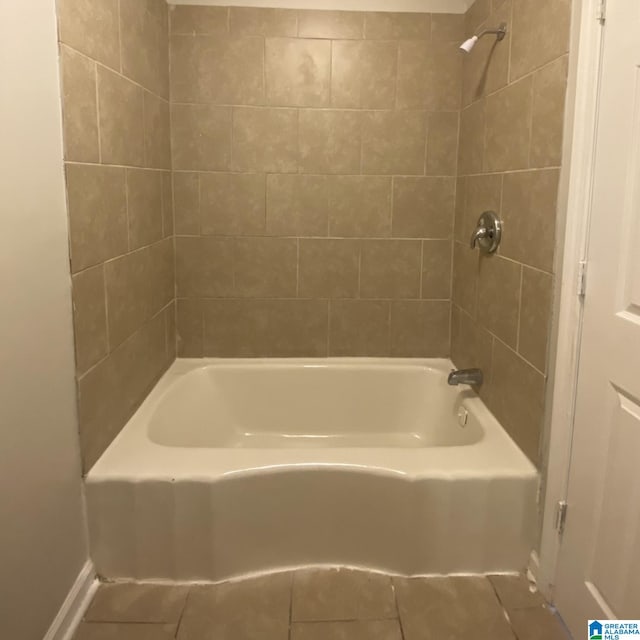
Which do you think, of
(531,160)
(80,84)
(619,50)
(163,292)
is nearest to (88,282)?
(80,84)

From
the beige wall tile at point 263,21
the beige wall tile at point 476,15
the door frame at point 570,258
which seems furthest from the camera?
the beige wall tile at point 263,21

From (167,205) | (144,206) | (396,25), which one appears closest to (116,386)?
(144,206)

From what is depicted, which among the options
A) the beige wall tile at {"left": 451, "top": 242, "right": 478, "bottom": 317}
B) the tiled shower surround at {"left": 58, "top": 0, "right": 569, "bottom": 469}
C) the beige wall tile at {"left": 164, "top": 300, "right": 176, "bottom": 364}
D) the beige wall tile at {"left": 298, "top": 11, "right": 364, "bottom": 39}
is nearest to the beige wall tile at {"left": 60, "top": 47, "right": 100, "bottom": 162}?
the tiled shower surround at {"left": 58, "top": 0, "right": 569, "bottom": 469}

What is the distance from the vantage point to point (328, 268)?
2801 millimetres

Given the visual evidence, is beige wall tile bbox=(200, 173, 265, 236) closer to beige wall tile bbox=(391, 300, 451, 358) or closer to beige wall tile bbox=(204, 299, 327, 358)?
beige wall tile bbox=(204, 299, 327, 358)

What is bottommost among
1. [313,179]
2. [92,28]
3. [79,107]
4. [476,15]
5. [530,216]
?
[530,216]

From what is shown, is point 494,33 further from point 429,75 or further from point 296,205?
point 296,205

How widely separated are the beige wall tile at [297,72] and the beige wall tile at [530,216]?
1.01m

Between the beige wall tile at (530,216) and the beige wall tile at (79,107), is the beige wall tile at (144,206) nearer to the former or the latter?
the beige wall tile at (79,107)

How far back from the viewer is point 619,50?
139 cm

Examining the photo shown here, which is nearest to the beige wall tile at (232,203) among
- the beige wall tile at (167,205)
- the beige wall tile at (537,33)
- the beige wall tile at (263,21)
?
the beige wall tile at (167,205)

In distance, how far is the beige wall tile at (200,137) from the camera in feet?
8.71

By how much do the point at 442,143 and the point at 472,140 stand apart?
238mm

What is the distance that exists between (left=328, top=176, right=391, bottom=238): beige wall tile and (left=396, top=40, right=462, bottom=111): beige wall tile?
37cm
